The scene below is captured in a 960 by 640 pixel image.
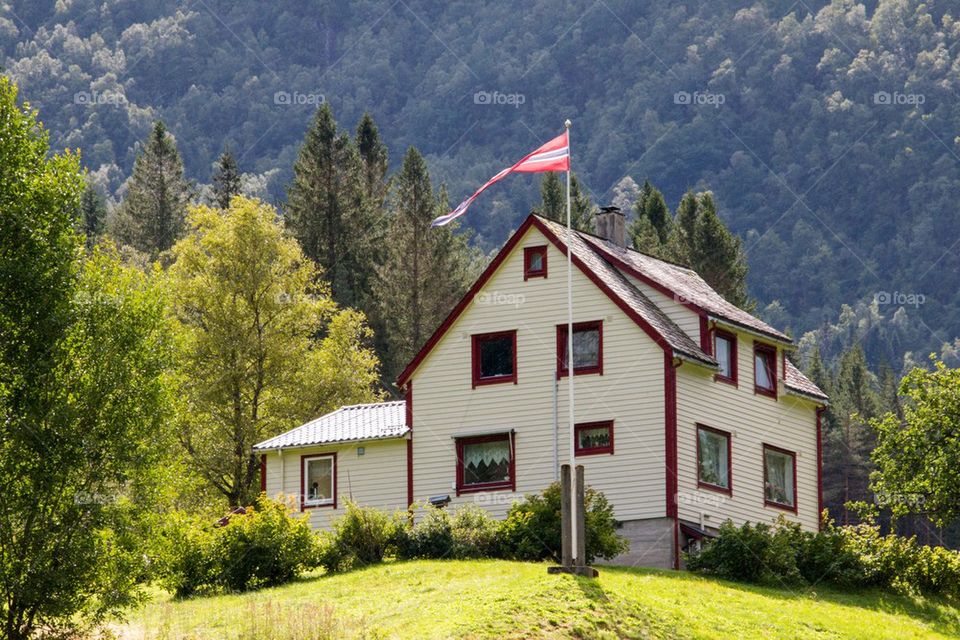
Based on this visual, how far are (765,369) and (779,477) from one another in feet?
11.8

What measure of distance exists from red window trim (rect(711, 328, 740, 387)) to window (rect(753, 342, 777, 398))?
1.20 m

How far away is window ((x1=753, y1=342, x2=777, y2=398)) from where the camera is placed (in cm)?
5184

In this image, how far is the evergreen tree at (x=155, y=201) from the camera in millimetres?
106375

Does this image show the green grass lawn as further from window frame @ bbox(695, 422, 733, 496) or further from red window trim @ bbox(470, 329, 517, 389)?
red window trim @ bbox(470, 329, 517, 389)

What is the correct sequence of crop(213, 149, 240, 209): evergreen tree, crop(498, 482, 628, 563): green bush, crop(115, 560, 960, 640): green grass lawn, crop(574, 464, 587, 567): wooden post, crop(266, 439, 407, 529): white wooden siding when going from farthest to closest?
crop(213, 149, 240, 209): evergreen tree
crop(266, 439, 407, 529): white wooden siding
crop(498, 482, 628, 563): green bush
crop(574, 464, 587, 567): wooden post
crop(115, 560, 960, 640): green grass lawn

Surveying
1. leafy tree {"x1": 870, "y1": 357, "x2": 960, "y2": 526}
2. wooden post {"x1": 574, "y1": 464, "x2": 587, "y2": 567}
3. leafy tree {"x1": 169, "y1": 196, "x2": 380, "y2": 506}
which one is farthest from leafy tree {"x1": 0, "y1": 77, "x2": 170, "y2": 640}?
leafy tree {"x1": 169, "y1": 196, "x2": 380, "y2": 506}

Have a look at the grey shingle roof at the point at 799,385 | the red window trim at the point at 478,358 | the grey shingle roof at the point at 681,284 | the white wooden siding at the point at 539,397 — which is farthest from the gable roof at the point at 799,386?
the red window trim at the point at 478,358

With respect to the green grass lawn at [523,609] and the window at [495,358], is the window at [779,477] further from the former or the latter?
the green grass lawn at [523,609]

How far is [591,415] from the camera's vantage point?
48.3 m

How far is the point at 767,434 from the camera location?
51.8 metres

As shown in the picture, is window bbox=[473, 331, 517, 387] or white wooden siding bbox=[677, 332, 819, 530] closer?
white wooden siding bbox=[677, 332, 819, 530]

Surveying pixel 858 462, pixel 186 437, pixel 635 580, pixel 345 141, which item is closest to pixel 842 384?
pixel 858 462

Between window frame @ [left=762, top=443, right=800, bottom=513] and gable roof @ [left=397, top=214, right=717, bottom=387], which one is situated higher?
gable roof @ [left=397, top=214, right=717, bottom=387]

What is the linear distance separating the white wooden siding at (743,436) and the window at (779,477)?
247mm
